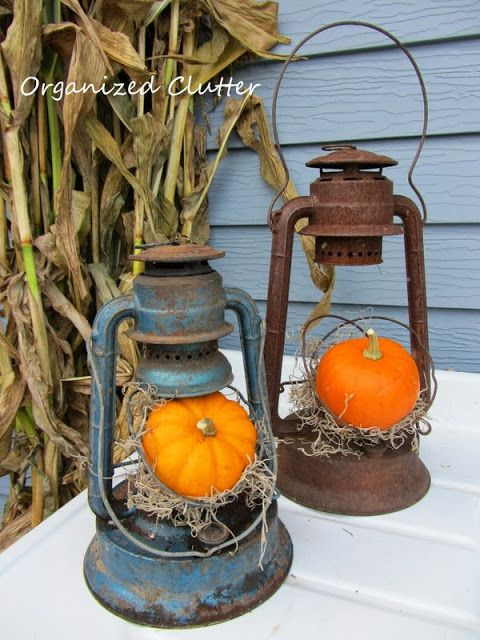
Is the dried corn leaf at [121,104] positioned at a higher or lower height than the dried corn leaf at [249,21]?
lower

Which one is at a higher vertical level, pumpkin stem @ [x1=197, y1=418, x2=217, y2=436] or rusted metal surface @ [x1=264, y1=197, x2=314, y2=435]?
rusted metal surface @ [x1=264, y1=197, x2=314, y2=435]

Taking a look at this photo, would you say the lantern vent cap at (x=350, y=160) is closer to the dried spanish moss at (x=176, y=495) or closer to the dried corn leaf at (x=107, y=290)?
the dried spanish moss at (x=176, y=495)

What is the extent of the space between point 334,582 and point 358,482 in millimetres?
212

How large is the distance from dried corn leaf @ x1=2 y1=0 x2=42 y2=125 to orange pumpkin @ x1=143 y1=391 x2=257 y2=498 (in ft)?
2.77

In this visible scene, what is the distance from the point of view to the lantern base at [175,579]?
2.69 ft

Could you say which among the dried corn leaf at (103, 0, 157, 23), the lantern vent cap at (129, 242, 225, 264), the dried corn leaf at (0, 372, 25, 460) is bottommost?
the dried corn leaf at (0, 372, 25, 460)

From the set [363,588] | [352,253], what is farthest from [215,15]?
[363,588]

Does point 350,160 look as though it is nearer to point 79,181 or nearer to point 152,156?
point 152,156

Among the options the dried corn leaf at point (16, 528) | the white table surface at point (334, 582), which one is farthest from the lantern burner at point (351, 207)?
the dried corn leaf at point (16, 528)

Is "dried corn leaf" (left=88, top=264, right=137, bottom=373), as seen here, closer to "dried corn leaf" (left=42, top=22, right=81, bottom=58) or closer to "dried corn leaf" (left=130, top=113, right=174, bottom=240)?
"dried corn leaf" (left=130, top=113, right=174, bottom=240)

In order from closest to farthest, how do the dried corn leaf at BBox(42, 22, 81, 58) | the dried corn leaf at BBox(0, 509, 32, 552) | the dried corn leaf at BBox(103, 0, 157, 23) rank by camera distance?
1. the dried corn leaf at BBox(42, 22, 81, 58)
2. the dried corn leaf at BBox(103, 0, 157, 23)
3. the dried corn leaf at BBox(0, 509, 32, 552)

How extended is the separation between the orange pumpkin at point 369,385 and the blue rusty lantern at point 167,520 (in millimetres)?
227

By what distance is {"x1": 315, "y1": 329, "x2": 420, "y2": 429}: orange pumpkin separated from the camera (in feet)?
3.40

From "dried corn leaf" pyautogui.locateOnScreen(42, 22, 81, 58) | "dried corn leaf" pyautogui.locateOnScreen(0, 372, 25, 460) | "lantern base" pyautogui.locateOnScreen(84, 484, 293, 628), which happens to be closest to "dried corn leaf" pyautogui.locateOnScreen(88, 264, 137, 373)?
"dried corn leaf" pyautogui.locateOnScreen(0, 372, 25, 460)
